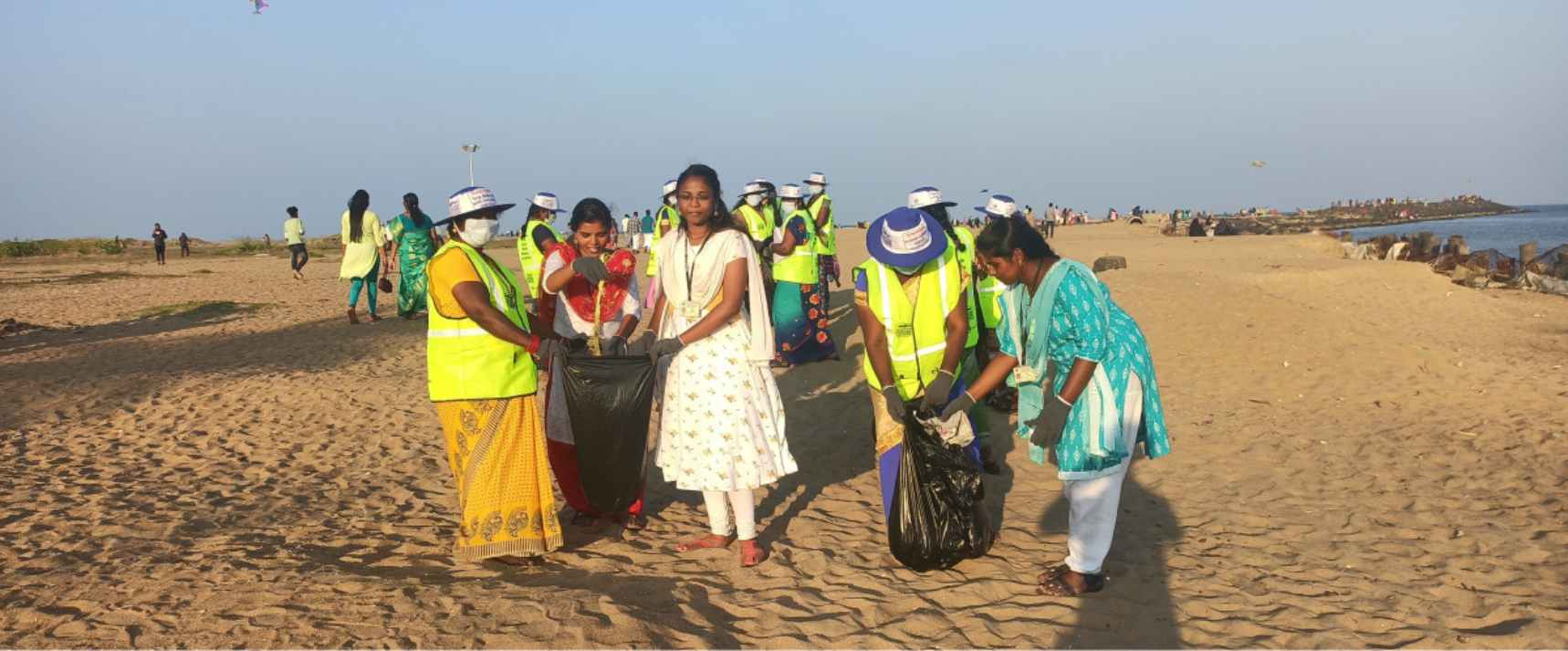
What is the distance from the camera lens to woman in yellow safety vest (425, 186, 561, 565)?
172 inches

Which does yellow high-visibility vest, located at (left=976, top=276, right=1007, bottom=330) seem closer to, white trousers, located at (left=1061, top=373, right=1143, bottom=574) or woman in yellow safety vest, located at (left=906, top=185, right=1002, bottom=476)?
woman in yellow safety vest, located at (left=906, top=185, right=1002, bottom=476)

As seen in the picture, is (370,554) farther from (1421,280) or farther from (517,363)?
(1421,280)

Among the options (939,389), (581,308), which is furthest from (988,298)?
(581,308)

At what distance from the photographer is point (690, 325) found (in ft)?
15.2

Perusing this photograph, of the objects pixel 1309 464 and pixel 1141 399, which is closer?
pixel 1141 399

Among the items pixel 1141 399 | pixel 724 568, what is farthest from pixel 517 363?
pixel 1141 399

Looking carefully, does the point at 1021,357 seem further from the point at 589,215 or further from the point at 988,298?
the point at 988,298

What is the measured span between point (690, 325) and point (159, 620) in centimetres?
243

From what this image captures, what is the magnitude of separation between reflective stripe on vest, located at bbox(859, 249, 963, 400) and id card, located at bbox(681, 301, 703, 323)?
782mm

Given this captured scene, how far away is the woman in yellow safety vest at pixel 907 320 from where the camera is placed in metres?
4.55

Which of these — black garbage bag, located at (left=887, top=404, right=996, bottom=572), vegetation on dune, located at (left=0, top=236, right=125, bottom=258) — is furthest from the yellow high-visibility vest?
vegetation on dune, located at (left=0, top=236, right=125, bottom=258)

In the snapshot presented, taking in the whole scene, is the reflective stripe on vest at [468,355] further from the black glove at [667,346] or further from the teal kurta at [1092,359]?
the teal kurta at [1092,359]

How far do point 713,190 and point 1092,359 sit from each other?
6.15ft

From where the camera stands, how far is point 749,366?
467 centimetres
